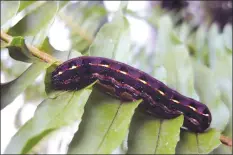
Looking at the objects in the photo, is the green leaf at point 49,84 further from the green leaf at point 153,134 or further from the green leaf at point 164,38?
the green leaf at point 164,38

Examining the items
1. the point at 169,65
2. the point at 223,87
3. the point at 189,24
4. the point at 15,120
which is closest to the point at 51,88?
the point at 169,65

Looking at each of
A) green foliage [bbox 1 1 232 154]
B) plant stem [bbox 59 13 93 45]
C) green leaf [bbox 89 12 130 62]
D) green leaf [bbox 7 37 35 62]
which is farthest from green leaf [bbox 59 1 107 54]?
green leaf [bbox 7 37 35 62]

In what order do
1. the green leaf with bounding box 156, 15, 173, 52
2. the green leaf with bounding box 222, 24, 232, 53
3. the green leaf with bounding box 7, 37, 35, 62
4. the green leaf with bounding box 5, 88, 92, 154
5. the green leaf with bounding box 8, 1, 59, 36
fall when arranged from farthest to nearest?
the green leaf with bounding box 222, 24, 232, 53 < the green leaf with bounding box 156, 15, 173, 52 < the green leaf with bounding box 8, 1, 59, 36 < the green leaf with bounding box 7, 37, 35, 62 < the green leaf with bounding box 5, 88, 92, 154

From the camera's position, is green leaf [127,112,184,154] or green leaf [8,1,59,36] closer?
green leaf [127,112,184,154]

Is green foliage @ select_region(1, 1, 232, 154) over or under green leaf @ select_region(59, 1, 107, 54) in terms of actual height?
over

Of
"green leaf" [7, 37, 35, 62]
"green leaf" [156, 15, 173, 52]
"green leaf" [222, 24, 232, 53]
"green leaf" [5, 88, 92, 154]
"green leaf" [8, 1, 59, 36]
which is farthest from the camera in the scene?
"green leaf" [222, 24, 232, 53]

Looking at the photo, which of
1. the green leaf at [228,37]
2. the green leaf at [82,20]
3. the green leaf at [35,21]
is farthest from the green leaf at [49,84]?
the green leaf at [228,37]

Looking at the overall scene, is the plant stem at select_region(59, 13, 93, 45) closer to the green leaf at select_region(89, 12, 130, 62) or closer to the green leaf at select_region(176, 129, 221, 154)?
the green leaf at select_region(89, 12, 130, 62)

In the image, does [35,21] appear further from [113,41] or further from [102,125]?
[102,125]
